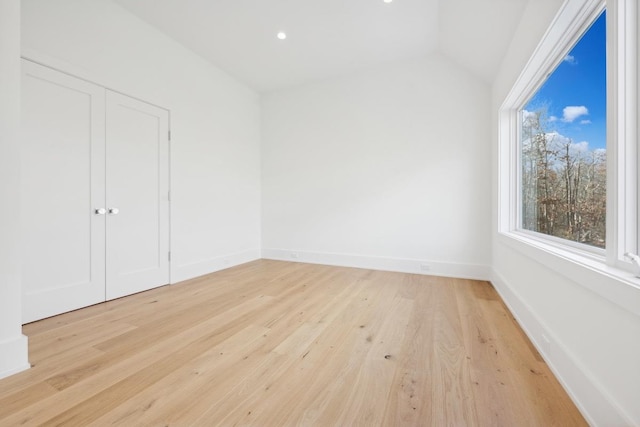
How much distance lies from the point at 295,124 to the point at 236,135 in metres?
1.00

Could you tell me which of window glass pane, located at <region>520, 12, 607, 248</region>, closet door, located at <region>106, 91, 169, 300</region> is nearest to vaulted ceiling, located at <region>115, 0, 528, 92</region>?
window glass pane, located at <region>520, 12, 607, 248</region>

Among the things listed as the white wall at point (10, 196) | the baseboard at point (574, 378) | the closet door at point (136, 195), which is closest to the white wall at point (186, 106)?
the closet door at point (136, 195)

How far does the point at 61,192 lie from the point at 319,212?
3059 millimetres

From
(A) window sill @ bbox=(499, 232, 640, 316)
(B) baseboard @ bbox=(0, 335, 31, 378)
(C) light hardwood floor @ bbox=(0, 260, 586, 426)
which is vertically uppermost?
(A) window sill @ bbox=(499, 232, 640, 316)

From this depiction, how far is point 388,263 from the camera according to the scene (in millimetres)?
3859

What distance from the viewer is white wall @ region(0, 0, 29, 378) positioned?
4.72ft

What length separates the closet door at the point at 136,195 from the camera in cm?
264

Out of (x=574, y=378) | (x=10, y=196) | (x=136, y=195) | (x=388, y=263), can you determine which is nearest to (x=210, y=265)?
(x=136, y=195)

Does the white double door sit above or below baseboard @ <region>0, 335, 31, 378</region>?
above

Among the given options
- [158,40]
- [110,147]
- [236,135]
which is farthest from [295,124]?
[110,147]

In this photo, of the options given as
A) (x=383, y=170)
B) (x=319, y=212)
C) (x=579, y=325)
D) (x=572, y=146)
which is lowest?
(x=579, y=325)

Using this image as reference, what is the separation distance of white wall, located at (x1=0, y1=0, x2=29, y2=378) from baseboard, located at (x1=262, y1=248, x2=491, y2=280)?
327 cm

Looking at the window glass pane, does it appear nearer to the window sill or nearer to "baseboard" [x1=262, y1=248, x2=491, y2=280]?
the window sill

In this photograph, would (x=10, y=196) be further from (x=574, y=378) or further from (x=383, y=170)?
(x=383, y=170)
